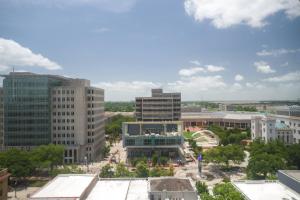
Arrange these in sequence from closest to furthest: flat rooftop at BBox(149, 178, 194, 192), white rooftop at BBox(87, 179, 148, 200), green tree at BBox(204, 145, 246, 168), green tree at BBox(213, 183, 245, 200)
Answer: green tree at BBox(213, 183, 245, 200) < white rooftop at BBox(87, 179, 148, 200) < flat rooftop at BBox(149, 178, 194, 192) < green tree at BBox(204, 145, 246, 168)

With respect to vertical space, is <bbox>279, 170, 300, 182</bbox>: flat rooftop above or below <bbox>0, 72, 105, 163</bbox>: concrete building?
below

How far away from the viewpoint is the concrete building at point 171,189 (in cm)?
4481

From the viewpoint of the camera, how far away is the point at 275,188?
158 feet

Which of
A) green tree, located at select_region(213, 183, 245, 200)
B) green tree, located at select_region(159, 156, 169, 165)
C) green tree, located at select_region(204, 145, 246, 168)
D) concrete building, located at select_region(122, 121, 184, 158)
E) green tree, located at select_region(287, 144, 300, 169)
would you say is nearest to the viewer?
green tree, located at select_region(213, 183, 245, 200)

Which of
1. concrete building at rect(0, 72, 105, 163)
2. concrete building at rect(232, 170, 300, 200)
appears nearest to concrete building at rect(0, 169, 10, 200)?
concrete building at rect(232, 170, 300, 200)

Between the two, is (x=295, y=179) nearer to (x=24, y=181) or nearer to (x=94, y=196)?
(x=94, y=196)

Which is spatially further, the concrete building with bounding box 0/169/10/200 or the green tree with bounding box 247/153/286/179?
the green tree with bounding box 247/153/286/179

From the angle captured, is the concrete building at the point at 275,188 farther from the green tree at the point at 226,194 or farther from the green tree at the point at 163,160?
the green tree at the point at 163,160

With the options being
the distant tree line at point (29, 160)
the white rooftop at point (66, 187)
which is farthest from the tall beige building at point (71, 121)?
the white rooftop at point (66, 187)

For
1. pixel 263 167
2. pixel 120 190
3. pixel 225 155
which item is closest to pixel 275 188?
pixel 263 167

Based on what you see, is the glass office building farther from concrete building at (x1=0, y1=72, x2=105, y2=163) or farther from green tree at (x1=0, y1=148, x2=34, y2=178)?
green tree at (x1=0, y1=148, x2=34, y2=178)

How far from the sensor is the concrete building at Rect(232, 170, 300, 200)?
4416cm

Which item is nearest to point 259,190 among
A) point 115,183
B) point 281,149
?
point 115,183

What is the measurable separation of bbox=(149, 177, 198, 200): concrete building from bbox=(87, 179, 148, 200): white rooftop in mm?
1348
